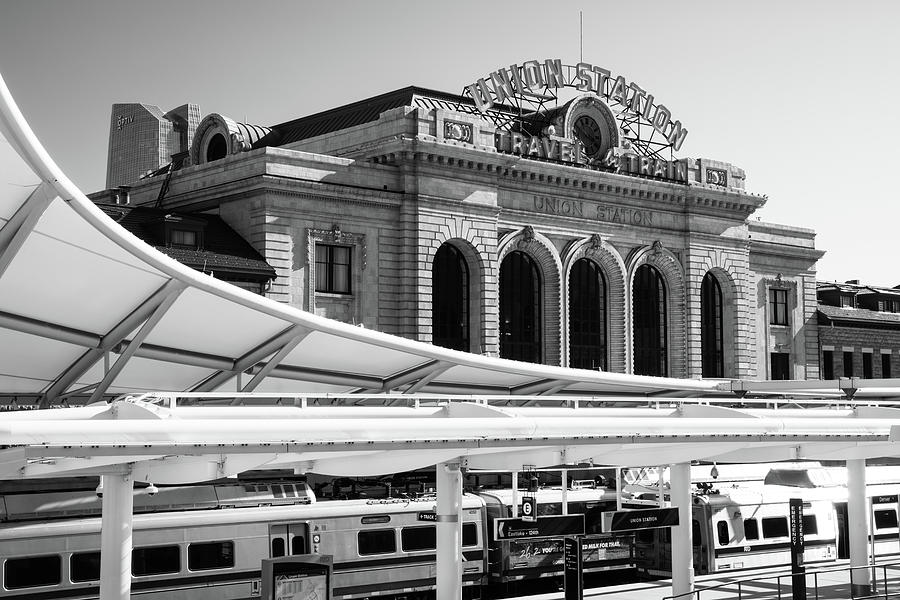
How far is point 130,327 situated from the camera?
866 inches

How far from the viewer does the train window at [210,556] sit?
25016 mm

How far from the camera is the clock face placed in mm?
61688

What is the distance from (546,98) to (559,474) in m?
25.3

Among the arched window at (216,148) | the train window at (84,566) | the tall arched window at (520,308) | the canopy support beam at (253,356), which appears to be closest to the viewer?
the train window at (84,566)

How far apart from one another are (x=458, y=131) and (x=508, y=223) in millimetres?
5347

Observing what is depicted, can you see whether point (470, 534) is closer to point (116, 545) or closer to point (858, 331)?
point (116, 545)

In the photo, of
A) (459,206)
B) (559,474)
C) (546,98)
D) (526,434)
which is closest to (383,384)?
(526,434)

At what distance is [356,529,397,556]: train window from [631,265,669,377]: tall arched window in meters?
37.6

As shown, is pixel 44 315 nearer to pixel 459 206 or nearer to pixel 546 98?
pixel 459 206

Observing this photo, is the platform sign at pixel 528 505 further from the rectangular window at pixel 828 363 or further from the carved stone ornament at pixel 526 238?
the rectangular window at pixel 828 363

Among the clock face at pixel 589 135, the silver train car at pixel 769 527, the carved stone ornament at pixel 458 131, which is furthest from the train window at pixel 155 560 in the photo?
the clock face at pixel 589 135

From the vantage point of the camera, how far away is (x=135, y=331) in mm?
23062

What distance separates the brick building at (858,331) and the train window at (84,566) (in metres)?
61.0

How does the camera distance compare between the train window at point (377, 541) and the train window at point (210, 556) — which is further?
the train window at point (377, 541)
